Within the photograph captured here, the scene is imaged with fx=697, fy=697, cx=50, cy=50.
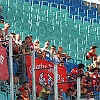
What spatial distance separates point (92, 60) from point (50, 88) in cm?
429

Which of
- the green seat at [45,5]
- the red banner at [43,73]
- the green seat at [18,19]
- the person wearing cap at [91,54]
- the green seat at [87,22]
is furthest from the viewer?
the green seat at [45,5]

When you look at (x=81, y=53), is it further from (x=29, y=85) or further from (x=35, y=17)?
(x=29, y=85)

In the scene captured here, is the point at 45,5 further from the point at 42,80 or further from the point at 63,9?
the point at 42,80

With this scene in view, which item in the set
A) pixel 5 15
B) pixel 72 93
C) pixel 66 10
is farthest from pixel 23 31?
pixel 72 93

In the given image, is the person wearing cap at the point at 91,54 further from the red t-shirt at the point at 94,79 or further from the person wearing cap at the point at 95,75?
the red t-shirt at the point at 94,79

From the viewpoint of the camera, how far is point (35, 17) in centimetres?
1947

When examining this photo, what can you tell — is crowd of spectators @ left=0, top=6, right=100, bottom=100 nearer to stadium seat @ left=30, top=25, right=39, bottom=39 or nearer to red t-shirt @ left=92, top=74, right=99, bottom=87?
red t-shirt @ left=92, top=74, right=99, bottom=87

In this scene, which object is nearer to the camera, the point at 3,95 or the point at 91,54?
the point at 3,95

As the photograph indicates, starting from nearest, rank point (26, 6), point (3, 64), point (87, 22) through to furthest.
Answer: point (3, 64) → point (26, 6) → point (87, 22)

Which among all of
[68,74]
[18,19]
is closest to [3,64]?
[68,74]

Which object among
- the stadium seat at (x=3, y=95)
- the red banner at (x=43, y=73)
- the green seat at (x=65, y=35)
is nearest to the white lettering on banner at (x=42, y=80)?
the red banner at (x=43, y=73)

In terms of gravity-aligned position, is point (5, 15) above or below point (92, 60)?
above

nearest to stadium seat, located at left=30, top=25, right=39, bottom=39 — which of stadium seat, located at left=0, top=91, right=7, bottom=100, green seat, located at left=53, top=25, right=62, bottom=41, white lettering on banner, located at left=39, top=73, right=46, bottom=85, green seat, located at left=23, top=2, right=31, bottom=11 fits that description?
green seat, located at left=53, top=25, right=62, bottom=41

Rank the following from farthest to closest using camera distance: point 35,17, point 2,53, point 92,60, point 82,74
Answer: point 35,17
point 92,60
point 82,74
point 2,53
